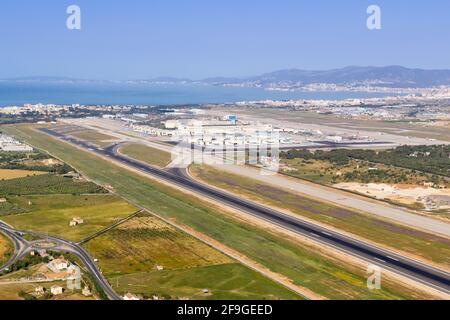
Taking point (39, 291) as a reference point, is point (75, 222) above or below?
above

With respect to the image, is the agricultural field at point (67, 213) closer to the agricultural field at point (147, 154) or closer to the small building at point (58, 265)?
the small building at point (58, 265)

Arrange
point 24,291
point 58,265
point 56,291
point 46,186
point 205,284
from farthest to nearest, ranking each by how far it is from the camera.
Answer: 1. point 46,186
2. point 58,265
3. point 205,284
4. point 24,291
5. point 56,291

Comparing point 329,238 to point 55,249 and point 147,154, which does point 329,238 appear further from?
point 147,154

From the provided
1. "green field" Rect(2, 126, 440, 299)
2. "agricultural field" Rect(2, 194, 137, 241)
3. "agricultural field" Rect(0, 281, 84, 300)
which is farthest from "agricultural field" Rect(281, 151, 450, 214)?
"agricultural field" Rect(0, 281, 84, 300)

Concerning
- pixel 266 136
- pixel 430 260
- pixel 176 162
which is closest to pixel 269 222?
pixel 430 260

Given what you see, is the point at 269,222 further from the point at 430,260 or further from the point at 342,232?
the point at 430,260

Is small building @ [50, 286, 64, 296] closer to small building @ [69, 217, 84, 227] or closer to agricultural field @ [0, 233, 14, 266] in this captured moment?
agricultural field @ [0, 233, 14, 266]

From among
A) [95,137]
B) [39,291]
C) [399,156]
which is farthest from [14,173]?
[399,156]
